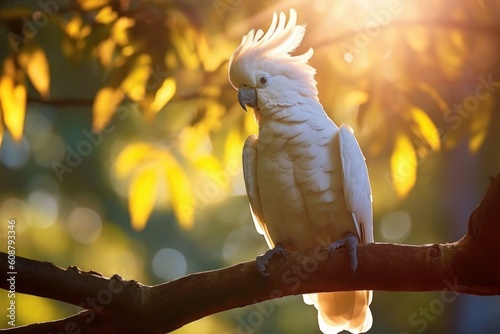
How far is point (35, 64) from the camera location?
2.24 m

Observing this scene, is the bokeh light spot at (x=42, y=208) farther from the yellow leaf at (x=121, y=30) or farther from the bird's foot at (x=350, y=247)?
the bird's foot at (x=350, y=247)

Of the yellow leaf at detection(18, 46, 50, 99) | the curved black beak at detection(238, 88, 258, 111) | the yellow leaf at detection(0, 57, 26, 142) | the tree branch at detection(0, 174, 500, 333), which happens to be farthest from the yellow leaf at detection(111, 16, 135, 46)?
the tree branch at detection(0, 174, 500, 333)

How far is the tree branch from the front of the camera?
1528 millimetres

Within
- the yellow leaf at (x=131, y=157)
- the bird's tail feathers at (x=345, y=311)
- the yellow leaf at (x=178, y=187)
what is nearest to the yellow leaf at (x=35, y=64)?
the yellow leaf at (x=131, y=157)

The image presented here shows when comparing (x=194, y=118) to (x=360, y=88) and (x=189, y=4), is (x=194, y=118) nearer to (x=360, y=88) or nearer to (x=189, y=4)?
(x=189, y=4)

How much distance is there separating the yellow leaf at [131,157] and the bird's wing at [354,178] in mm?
926

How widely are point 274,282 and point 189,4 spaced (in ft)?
4.02

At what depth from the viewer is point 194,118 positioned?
91.1 inches

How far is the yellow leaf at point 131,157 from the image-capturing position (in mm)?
2371

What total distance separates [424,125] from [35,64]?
1557 millimetres

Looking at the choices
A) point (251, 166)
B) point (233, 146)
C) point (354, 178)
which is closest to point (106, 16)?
point (233, 146)

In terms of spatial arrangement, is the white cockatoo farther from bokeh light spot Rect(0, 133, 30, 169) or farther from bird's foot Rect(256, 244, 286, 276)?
bokeh light spot Rect(0, 133, 30, 169)

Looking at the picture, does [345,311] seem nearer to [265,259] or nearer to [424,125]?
[265,259]

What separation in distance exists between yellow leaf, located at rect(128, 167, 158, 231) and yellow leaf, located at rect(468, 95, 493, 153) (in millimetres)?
1306
